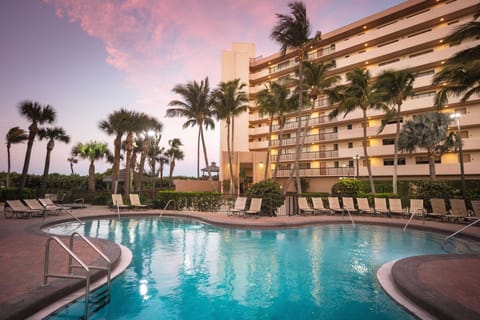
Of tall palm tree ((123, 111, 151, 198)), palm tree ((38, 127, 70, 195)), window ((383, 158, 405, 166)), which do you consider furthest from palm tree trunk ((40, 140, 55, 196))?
window ((383, 158, 405, 166))

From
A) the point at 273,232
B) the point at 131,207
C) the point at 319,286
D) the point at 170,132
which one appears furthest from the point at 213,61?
the point at 319,286

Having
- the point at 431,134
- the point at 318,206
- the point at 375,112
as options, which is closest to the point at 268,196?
the point at 318,206

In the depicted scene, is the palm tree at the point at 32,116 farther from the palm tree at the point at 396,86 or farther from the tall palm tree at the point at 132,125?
the palm tree at the point at 396,86

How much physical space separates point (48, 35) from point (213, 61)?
29.5 meters

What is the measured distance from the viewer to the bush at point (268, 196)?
14430mm

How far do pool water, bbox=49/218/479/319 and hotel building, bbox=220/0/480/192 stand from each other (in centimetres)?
1470

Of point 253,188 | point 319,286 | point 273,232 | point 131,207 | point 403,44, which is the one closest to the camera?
point 319,286

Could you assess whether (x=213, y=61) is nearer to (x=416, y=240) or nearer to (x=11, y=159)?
(x=11, y=159)

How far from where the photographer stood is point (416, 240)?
911 cm

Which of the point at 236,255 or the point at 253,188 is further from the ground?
the point at 253,188

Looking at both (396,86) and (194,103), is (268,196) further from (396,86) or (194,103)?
(396,86)

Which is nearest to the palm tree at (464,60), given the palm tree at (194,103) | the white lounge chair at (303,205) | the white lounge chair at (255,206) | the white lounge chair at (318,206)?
the white lounge chair at (318,206)

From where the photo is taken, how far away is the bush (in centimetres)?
1443

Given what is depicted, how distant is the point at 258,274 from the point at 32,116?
25092 mm
